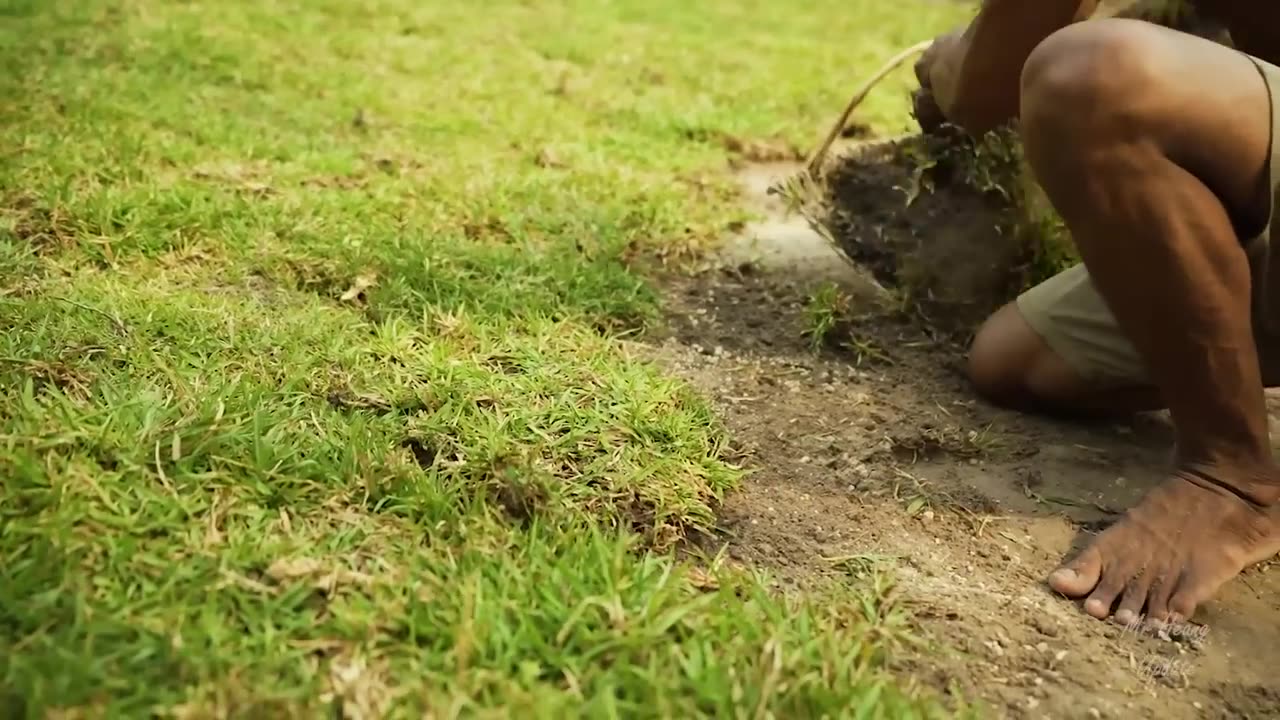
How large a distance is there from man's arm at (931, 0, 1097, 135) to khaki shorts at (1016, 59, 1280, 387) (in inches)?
13.4

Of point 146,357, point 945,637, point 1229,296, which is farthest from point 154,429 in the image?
point 1229,296

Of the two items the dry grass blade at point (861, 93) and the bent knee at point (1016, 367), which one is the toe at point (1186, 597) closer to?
the bent knee at point (1016, 367)

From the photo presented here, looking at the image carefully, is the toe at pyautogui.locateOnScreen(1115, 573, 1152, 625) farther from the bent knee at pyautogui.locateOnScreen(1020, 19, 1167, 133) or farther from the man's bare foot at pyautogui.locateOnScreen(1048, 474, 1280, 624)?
the bent knee at pyautogui.locateOnScreen(1020, 19, 1167, 133)

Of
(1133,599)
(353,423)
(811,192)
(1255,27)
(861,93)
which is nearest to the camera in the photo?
(1133,599)

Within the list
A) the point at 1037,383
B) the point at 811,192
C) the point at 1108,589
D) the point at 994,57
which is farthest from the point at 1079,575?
the point at 811,192

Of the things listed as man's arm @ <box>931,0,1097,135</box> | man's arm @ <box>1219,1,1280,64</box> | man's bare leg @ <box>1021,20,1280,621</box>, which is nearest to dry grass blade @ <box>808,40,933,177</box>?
man's arm @ <box>931,0,1097,135</box>

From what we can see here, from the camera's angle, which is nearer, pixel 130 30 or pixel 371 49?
pixel 130 30

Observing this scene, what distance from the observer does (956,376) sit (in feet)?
6.98

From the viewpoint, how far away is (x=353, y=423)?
5.10 feet

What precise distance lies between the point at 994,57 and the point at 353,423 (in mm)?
1196

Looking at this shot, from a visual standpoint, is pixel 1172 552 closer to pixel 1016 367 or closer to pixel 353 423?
pixel 1016 367

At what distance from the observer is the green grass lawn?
44.3 inches

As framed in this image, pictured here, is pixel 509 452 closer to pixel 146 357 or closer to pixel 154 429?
pixel 154 429

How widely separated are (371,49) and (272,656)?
3.36 meters
